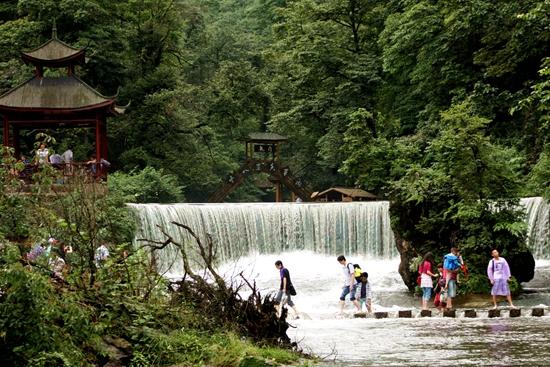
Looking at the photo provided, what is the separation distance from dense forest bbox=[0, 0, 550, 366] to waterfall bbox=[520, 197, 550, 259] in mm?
816

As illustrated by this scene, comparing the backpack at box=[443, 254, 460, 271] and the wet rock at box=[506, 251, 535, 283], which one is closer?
the backpack at box=[443, 254, 460, 271]

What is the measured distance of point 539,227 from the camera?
27406 millimetres

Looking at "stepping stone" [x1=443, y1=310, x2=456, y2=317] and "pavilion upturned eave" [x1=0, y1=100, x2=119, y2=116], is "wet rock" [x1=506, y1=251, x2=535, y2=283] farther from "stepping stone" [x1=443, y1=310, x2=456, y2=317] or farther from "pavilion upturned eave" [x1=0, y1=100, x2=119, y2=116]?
"pavilion upturned eave" [x1=0, y1=100, x2=119, y2=116]

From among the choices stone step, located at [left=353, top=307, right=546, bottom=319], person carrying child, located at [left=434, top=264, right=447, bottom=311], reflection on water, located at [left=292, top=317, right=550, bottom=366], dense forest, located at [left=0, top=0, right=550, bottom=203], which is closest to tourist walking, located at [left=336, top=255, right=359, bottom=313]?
stone step, located at [left=353, top=307, right=546, bottom=319]

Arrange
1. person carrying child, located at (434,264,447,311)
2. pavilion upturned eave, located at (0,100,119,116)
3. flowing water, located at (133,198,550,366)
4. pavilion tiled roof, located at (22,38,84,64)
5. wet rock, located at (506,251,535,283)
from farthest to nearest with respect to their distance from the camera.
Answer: pavilion tiled roof, located at (22,38,84,64) → pavilion upturned eave, located at (0,100,119,116) → wet rock, located at (506,251,535,283) → person carrying child, located at (434,264,447,311) → flowing water, located at (133,198,550,366)

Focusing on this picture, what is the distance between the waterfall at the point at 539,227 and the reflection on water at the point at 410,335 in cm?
134

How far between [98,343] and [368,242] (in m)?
22.7

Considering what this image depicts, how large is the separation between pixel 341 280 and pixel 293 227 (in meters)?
5.81

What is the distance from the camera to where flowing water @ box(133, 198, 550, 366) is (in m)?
12.7

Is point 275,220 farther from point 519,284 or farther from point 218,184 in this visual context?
point 218,184

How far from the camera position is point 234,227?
1249 inches

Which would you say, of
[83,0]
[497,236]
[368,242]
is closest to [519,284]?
[497,236]

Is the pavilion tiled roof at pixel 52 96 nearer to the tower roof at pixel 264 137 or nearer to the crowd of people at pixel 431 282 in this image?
the crowd of people at pixel 431 282

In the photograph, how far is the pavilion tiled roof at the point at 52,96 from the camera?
2838cm
